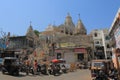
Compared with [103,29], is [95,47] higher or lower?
lower

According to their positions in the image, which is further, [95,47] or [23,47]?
[95,47]

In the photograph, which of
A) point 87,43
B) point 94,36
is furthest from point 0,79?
point 94,36

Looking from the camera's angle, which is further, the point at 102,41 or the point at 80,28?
the point at 80,28

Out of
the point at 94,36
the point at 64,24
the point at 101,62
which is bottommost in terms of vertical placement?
the point at 101,62

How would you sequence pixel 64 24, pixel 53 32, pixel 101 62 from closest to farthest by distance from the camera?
1. pixel 101 62
2. pixel 53 32
3. pixel 64 24

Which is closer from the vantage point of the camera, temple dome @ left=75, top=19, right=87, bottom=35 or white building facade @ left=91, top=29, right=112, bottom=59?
white building facade @ left=91, top=29, right=112, bottom=59

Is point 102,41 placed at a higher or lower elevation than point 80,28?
lower

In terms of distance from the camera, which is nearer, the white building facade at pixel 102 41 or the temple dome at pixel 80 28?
the white building facade at pixel 102 41

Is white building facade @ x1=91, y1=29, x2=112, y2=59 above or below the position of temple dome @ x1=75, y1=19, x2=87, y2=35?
below

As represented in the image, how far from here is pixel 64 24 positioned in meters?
80.4

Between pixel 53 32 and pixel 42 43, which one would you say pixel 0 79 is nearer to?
pixel 42 43

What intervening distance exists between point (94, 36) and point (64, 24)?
17567 mm

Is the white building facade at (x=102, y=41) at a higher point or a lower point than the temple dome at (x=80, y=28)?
lower

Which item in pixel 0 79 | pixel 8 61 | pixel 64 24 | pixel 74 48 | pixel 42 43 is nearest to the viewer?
pixel 0 79
